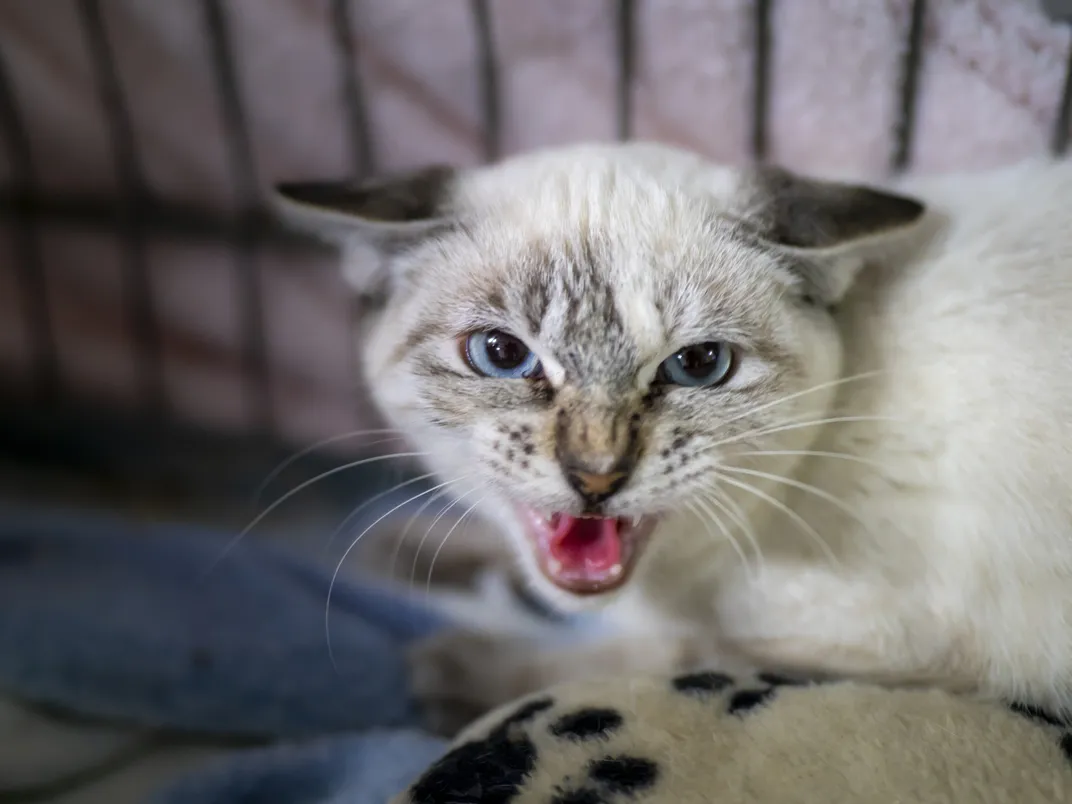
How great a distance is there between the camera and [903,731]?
0.92m

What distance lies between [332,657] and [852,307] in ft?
2.80

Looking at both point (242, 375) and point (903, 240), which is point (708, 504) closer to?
point (903, 240)

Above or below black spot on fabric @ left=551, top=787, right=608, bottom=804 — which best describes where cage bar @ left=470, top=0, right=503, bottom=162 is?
above

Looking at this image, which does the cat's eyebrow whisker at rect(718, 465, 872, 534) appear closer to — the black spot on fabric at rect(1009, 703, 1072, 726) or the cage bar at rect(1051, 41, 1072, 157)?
the black spot on fabric at rect(1009, 703, 1072, 726)

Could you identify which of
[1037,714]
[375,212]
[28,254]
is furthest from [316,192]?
[1037,714]

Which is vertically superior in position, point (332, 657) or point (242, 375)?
point (242, 375)

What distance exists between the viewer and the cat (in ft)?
3.23

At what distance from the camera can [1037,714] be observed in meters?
0.99

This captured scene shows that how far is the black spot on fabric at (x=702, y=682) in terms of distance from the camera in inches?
39.9

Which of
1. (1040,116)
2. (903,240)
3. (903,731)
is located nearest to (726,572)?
(903,731)

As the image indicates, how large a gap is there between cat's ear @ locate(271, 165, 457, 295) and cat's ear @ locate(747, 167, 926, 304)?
376 mm

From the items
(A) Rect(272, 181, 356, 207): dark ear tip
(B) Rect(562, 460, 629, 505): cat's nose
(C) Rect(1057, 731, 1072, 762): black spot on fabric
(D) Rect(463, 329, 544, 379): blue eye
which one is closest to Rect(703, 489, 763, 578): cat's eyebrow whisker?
(B) Rect(562, 460, 629, 505): cat's nose

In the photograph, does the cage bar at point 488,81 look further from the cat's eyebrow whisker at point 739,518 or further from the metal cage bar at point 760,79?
the cat's eyebrow whisker at point 739,518

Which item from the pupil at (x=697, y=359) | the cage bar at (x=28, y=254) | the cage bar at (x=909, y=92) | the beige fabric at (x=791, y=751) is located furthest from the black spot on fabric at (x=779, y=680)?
the cage bar at (x=28, y=254)
